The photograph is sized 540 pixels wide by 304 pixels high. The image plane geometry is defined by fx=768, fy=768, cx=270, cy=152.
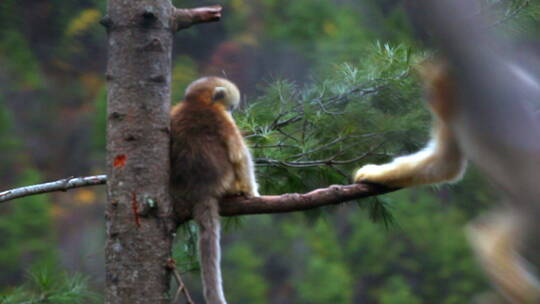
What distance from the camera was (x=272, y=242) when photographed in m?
14.3

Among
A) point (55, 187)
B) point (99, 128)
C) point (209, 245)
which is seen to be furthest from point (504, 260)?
point (99, 128)

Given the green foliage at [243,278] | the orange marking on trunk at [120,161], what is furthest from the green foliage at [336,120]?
the green foliage at [243,278]

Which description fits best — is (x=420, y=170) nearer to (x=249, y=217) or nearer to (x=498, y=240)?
(x=498, y=240)

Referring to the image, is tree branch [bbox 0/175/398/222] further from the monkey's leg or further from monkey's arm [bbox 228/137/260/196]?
the monkey's leg

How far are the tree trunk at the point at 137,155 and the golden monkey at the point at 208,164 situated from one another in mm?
182

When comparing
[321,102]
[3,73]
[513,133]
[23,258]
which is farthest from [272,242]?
[513,133]

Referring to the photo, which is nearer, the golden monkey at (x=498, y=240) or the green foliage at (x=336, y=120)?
the golden monkey at (x=498, y=240)

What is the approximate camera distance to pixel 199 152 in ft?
7.69

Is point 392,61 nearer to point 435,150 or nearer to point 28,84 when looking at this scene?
point 435,150

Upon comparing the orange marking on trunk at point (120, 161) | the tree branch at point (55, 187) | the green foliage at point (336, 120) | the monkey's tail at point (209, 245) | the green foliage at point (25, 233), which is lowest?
the monkey's tail at point (209, 245)

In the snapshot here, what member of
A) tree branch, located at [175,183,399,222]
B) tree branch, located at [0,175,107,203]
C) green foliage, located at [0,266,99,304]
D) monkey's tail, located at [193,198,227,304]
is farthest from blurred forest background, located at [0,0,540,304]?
tree branch, located at [175,183,399,222]

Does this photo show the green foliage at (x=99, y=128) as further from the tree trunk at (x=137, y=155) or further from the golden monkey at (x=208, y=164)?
the tree trunk at (x=137, y=155)

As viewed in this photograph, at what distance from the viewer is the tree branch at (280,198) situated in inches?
80.9

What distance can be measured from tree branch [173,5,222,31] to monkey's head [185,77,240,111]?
0.49 m
